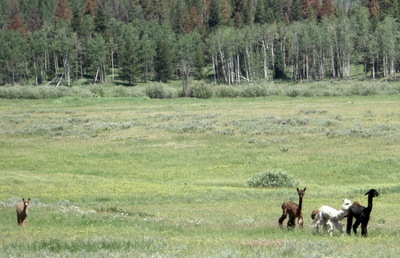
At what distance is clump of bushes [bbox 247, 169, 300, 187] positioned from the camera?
32094mm

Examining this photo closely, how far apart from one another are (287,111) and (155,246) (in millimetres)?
61330

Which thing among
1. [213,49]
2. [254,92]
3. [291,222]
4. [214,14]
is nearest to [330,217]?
[291,222]

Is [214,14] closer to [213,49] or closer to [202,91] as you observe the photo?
[213,49]

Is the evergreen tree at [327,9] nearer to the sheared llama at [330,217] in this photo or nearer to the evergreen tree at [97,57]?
the evergreen tree at [97,57]

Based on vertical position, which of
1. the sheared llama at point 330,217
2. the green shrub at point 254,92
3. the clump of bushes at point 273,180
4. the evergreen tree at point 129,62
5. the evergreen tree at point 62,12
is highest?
the evergreen tree at point 62,12

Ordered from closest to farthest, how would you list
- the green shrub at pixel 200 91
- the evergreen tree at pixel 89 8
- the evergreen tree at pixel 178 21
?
the green shrub at pixel 200 91, the evergreen tree at pixel 178 21, the evergreen tree at pixel 89 8

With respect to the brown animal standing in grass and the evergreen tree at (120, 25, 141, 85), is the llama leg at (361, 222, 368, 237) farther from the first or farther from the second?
the evergreen tree at (120, 25, 141, 85)

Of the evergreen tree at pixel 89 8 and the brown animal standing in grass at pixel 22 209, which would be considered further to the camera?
the evergreen tree at pixel 89 8

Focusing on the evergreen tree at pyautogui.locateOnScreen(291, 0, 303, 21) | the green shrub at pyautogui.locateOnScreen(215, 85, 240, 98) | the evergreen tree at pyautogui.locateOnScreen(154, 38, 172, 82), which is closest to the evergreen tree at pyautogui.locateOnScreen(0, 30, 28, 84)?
the evergreen tree at pyautogui.locateOnScreen(154, 38, 172, 82)

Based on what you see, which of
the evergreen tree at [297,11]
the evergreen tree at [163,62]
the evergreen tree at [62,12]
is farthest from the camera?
the evergreen tree at [62,12]

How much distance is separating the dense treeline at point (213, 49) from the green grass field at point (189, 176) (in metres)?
49.7

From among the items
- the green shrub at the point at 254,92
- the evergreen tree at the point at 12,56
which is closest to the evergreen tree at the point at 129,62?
the evergreen tree at the point at 12,56

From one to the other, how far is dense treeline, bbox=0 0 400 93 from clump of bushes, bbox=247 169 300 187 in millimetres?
87157

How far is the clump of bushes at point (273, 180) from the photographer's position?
105 ft
